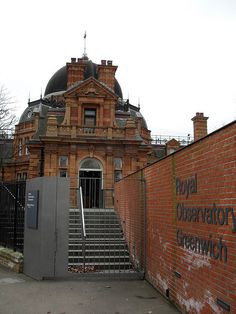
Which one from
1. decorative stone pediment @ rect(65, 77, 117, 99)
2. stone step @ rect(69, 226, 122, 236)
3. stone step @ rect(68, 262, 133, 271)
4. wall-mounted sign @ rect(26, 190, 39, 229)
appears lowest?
stone step @ rect(68, 262, 133, 271)

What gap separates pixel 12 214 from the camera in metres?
11.4

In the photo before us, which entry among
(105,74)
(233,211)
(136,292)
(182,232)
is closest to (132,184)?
(136,292)

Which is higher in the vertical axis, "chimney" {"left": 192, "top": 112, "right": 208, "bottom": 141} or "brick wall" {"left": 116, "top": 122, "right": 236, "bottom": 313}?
"chimney" {"left": 192, "top": 112, "right": 208, "bottom": 141}

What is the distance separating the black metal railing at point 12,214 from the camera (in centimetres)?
1076

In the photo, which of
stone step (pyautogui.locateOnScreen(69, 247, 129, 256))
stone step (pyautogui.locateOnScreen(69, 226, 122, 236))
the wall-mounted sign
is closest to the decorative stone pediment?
stone step (pyautogui.locateOnScreen(69, 226, 122, 236))

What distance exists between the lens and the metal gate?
32.3 feet

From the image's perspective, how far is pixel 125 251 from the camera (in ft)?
36.6

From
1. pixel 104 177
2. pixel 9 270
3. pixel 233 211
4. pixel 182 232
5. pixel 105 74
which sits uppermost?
pixel 105 74

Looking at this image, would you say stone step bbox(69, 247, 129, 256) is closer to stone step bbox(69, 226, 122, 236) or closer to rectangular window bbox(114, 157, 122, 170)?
stone step bbox(69, 226, 122, 236)

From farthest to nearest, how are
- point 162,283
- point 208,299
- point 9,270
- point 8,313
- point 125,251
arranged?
point 125,251, point 9,270, point 162,283, point 8,313, point 208,299

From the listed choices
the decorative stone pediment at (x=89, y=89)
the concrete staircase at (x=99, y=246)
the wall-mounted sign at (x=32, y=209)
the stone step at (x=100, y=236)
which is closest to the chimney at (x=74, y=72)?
the decorative stone pediment at (x=89, y=89)

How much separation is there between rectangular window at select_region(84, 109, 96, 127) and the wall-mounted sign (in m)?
17.8

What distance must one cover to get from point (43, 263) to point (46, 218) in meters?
1.06

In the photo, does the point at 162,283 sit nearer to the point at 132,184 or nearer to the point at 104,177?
the point at 132,184
